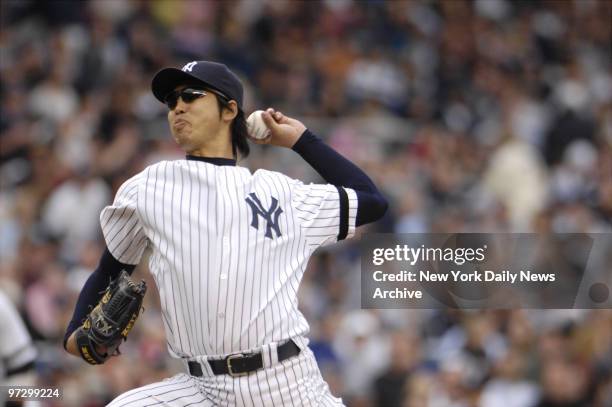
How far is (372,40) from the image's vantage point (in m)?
12.0

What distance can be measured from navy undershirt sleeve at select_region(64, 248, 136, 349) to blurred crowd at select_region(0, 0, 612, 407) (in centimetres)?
362

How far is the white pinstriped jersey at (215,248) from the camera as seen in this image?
12.9 feet

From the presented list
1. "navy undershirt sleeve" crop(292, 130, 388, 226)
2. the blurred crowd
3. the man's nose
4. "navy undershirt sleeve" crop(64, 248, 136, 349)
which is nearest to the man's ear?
the man's nose

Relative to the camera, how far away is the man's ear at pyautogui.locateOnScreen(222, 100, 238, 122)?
4.23 meters

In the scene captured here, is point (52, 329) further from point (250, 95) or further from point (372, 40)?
point (372, 40)

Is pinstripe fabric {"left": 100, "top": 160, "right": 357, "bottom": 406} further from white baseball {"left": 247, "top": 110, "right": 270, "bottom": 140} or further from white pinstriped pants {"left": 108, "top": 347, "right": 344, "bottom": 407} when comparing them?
white baseball {"left": 247, "top": 110, "right": 270, "bottom": 140}

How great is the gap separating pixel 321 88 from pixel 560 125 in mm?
2200

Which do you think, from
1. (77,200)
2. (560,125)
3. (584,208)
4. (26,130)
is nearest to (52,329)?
(77,200)

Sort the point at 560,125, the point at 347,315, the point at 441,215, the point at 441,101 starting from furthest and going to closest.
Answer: the point at 441,101, the point at 560,125, the point at 441,215, the point at 347,315

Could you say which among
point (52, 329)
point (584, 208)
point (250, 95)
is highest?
point (250, 95)

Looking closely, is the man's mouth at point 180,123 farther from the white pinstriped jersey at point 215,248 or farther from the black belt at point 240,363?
the black belt at point 240,363

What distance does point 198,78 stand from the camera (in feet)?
13.5

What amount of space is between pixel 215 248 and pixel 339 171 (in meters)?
0.65

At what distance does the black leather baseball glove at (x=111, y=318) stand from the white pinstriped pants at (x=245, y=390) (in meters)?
0.19
